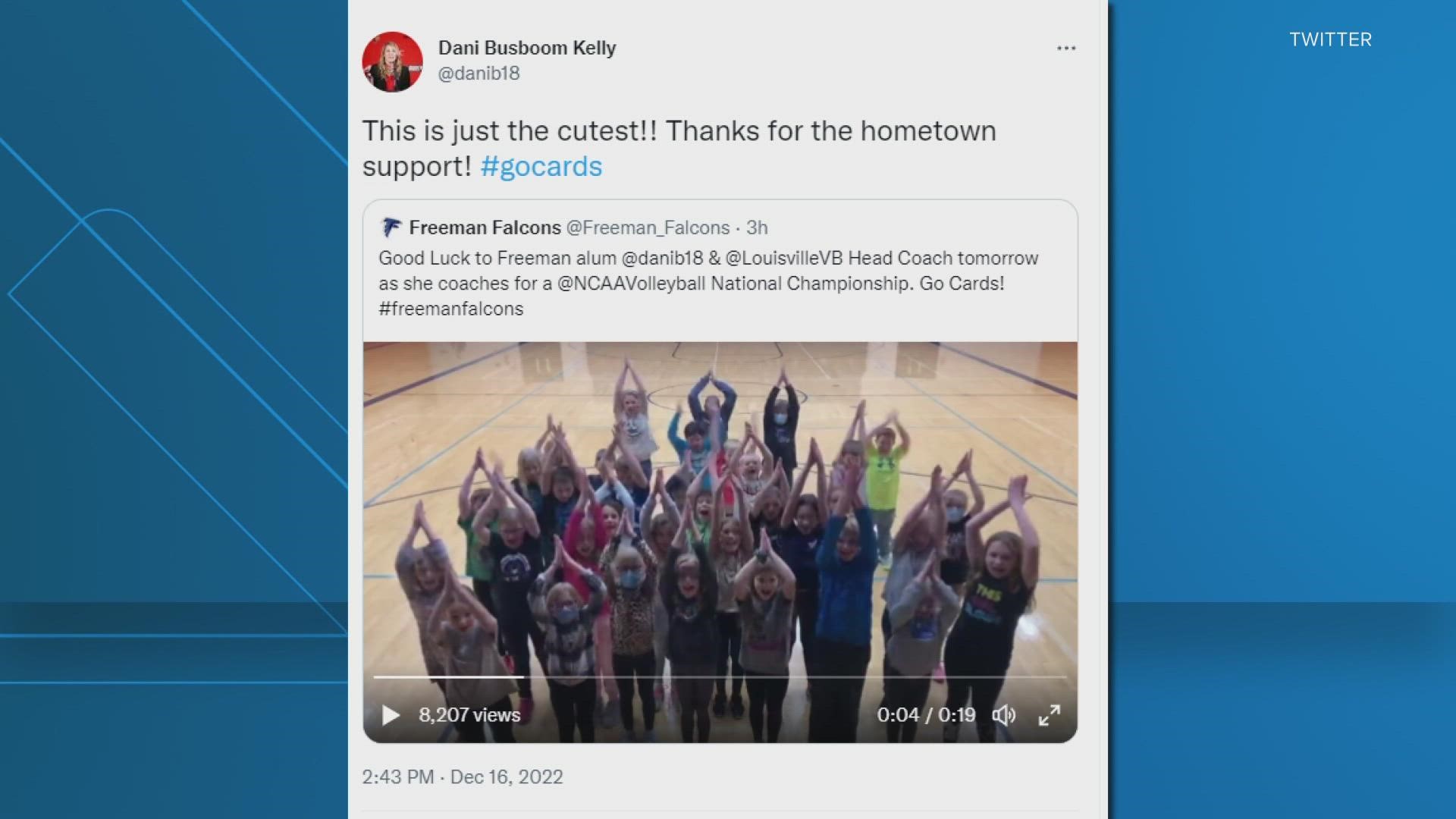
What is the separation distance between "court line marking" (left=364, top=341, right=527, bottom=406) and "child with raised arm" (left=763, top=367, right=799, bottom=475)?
50 centimetres

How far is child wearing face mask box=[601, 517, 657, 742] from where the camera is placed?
4.00 ft

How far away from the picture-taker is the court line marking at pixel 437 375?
1208mm

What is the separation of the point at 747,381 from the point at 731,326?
0.65 feet

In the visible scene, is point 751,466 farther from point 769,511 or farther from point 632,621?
point 632,621

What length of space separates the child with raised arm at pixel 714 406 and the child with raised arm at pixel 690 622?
0.73ft

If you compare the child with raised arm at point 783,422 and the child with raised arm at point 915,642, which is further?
the child with raised arm at point 783,422

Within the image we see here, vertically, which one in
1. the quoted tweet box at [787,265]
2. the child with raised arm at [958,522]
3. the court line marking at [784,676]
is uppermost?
the quoted tweet box at [787,265]

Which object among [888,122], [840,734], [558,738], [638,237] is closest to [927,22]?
[888,122]

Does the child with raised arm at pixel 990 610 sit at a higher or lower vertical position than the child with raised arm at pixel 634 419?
lower

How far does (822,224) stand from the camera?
117 centimetres

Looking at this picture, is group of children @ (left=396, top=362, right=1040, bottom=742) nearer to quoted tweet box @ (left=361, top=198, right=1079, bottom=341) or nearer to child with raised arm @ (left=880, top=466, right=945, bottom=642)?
child with raised arm @ (left=880, top=466, right=945, bottom=642)
